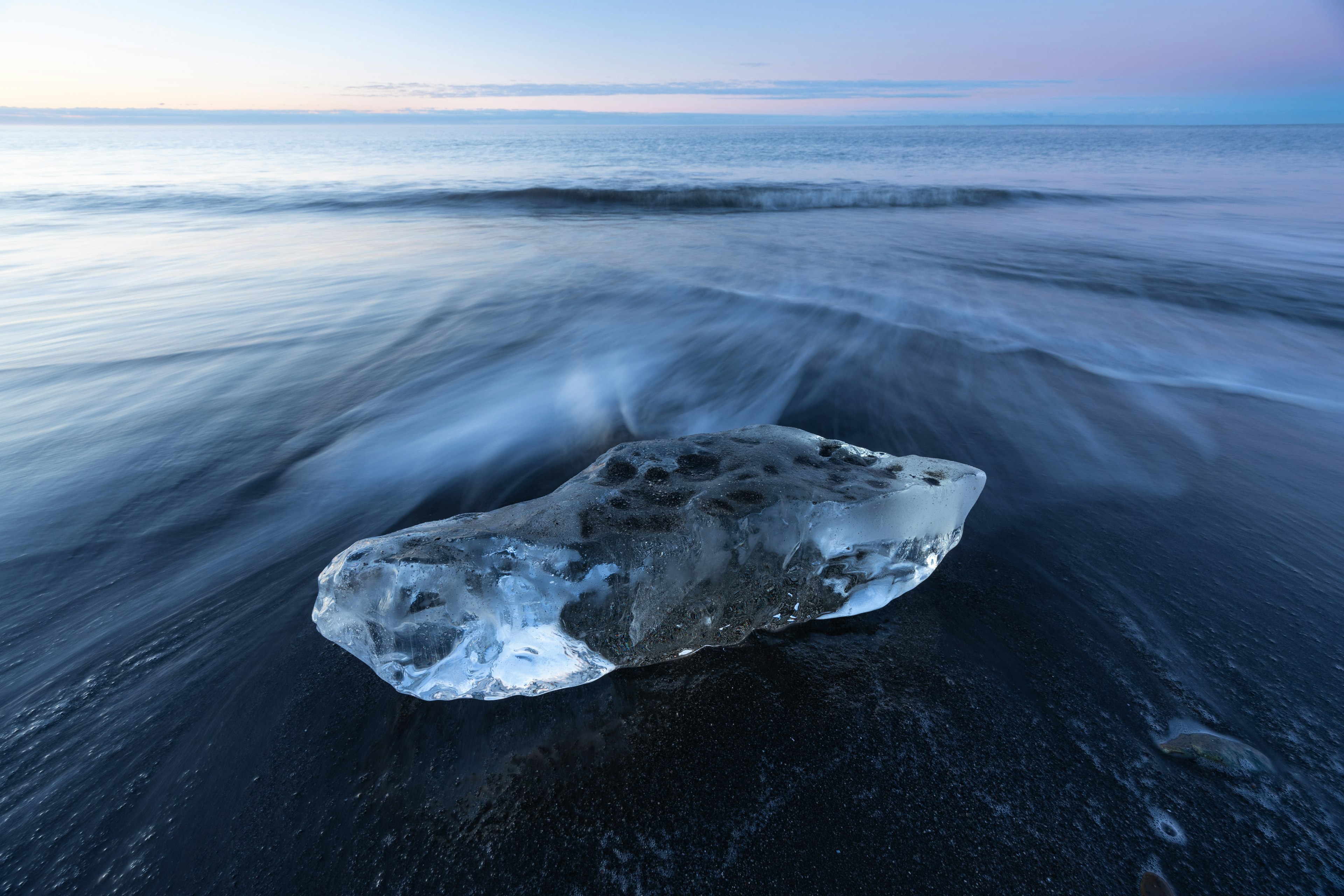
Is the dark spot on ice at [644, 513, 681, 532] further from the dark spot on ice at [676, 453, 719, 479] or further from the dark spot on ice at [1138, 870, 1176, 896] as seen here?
the dark spot on ice at [1138, 870, 1176, 896]

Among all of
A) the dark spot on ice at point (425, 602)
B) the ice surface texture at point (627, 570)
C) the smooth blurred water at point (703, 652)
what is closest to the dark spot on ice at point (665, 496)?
the ice surface texture at point (627, 570)

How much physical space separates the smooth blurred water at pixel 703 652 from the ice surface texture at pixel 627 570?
0.12 meters

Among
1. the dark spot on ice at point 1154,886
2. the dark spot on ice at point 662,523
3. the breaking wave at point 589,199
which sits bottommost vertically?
the dark spot on ice at point 1154,886

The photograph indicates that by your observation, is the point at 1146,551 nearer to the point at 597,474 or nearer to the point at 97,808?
the point at 597,474

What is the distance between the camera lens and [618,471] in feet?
6.73

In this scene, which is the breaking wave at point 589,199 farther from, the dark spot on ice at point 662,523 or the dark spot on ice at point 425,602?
the dark spot on ice at point 425,602

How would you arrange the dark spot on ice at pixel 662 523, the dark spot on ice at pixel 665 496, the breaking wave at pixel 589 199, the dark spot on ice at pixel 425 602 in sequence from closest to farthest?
the dark spot on ice at pixel 425 602, the dark spot on ice at pixel 662 523, the dark spot on ice at pixel 665 496, the breaking wave at pixel 589 199

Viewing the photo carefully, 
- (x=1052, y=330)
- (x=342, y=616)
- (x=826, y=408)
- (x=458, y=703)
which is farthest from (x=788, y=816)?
(x=1052, y=330)

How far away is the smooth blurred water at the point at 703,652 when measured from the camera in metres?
1.38

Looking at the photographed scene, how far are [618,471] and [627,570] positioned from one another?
463mm

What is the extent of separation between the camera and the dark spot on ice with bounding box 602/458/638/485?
2.02 m

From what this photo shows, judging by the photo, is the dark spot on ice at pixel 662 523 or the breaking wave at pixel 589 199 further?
the breaking wave at pixel 589 199

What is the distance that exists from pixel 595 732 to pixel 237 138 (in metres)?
67.1

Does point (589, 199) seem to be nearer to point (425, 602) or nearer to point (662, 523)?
point (662, 523)
